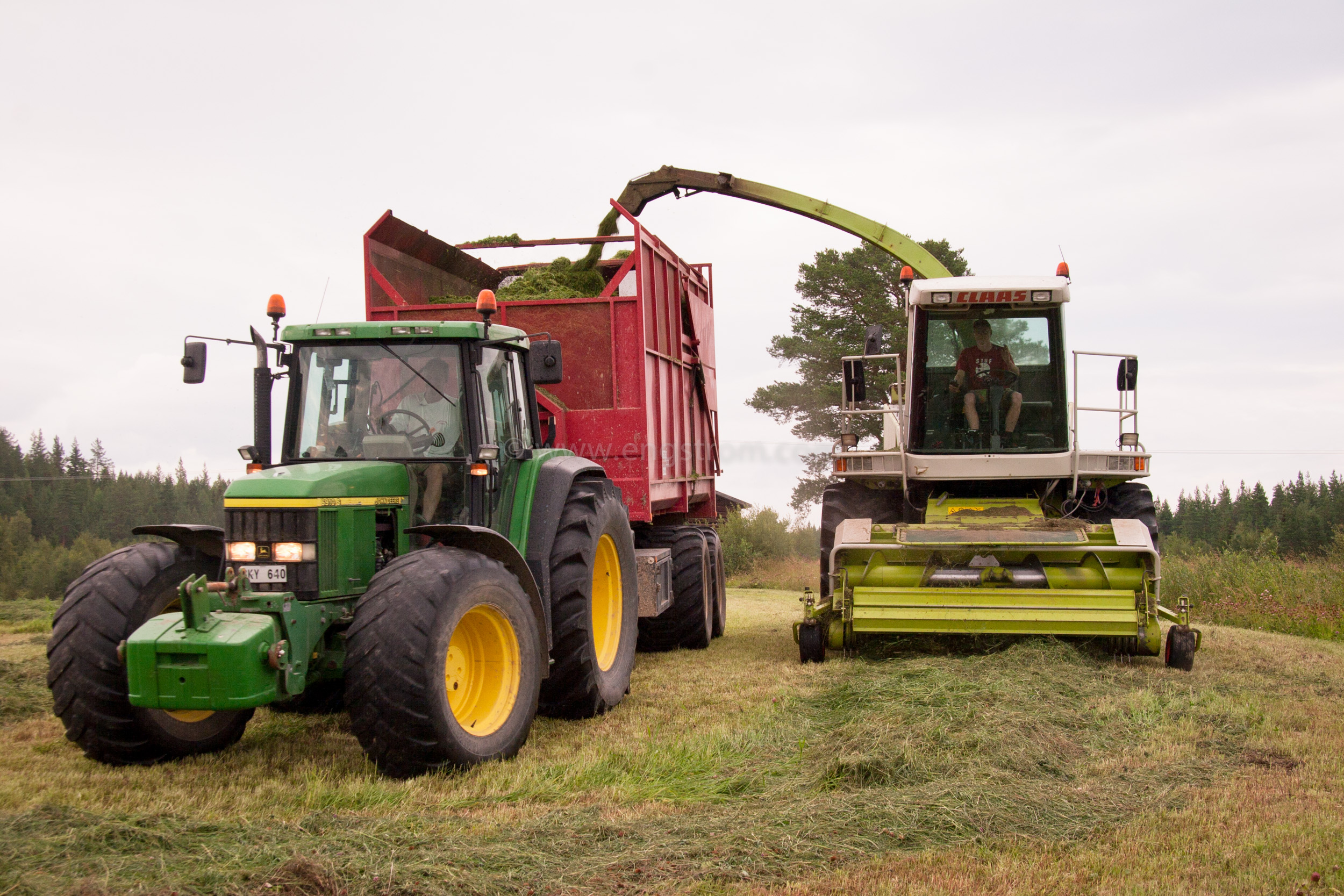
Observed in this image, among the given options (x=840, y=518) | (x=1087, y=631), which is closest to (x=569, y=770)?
(x=1087, y=631)

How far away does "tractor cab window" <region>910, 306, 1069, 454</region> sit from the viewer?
903 cm

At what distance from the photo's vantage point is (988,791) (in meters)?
4.39

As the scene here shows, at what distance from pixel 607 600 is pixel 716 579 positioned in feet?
10.6

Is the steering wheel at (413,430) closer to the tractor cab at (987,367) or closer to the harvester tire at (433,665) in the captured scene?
the harvester tire at (433,665)

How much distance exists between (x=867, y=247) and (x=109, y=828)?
2698cm

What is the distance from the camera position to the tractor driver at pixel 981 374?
909 centimetres

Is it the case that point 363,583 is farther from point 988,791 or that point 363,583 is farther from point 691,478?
point 691,478

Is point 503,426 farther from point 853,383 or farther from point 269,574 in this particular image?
point 853,383

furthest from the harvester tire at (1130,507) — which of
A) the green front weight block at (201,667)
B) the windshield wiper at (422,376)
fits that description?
the green front weight block at (201,667)

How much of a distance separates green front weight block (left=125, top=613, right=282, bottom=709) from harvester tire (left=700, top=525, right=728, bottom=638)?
226 inches

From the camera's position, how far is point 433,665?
4766mm

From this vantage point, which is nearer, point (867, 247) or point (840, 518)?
point (840, 518)

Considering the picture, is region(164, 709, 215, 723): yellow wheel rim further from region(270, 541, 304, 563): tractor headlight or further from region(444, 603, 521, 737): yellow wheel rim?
region(444, 603, 521, 737): yellow wheel rim

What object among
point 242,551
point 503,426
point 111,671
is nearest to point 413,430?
point 503,426
